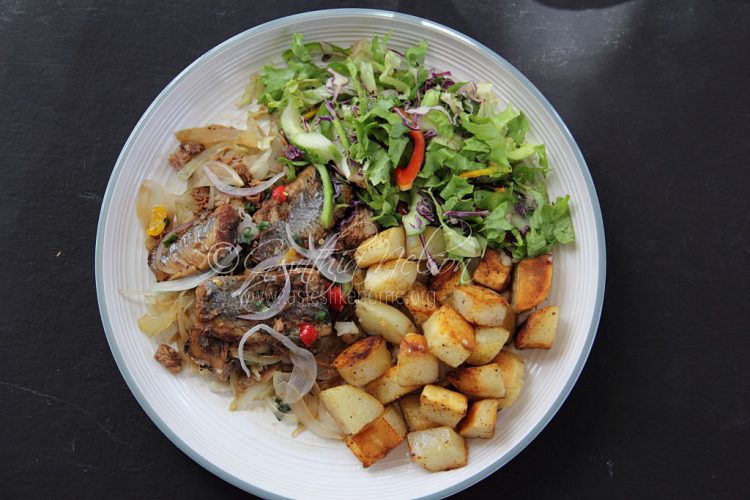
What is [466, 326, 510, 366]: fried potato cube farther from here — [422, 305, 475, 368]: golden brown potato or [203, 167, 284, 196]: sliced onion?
[203, 167, 284, 196]: sliced onion

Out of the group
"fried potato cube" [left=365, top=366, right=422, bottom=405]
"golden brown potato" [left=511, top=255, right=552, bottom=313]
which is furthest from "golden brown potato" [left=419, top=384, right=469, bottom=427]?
"golden brown potato" [left=511, top=255, right=552, bottom=313]

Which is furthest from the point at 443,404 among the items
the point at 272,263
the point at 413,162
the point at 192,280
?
the point at 192,280

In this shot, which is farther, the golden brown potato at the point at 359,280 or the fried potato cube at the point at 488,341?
the golden brown potato at the point at 359,280

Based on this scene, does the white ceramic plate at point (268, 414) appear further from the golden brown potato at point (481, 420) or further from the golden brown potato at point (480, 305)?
the golden brown potato at point (480, 305)

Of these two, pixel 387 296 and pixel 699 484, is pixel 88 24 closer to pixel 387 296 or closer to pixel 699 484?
pixel 387 296

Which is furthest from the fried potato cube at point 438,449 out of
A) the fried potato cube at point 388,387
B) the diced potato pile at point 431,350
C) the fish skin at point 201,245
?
the fish skin at point 201,245

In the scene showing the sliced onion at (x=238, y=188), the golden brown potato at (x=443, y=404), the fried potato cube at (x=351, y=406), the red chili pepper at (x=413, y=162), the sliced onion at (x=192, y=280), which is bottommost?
the fried potato cube at (x=351, y=406)
